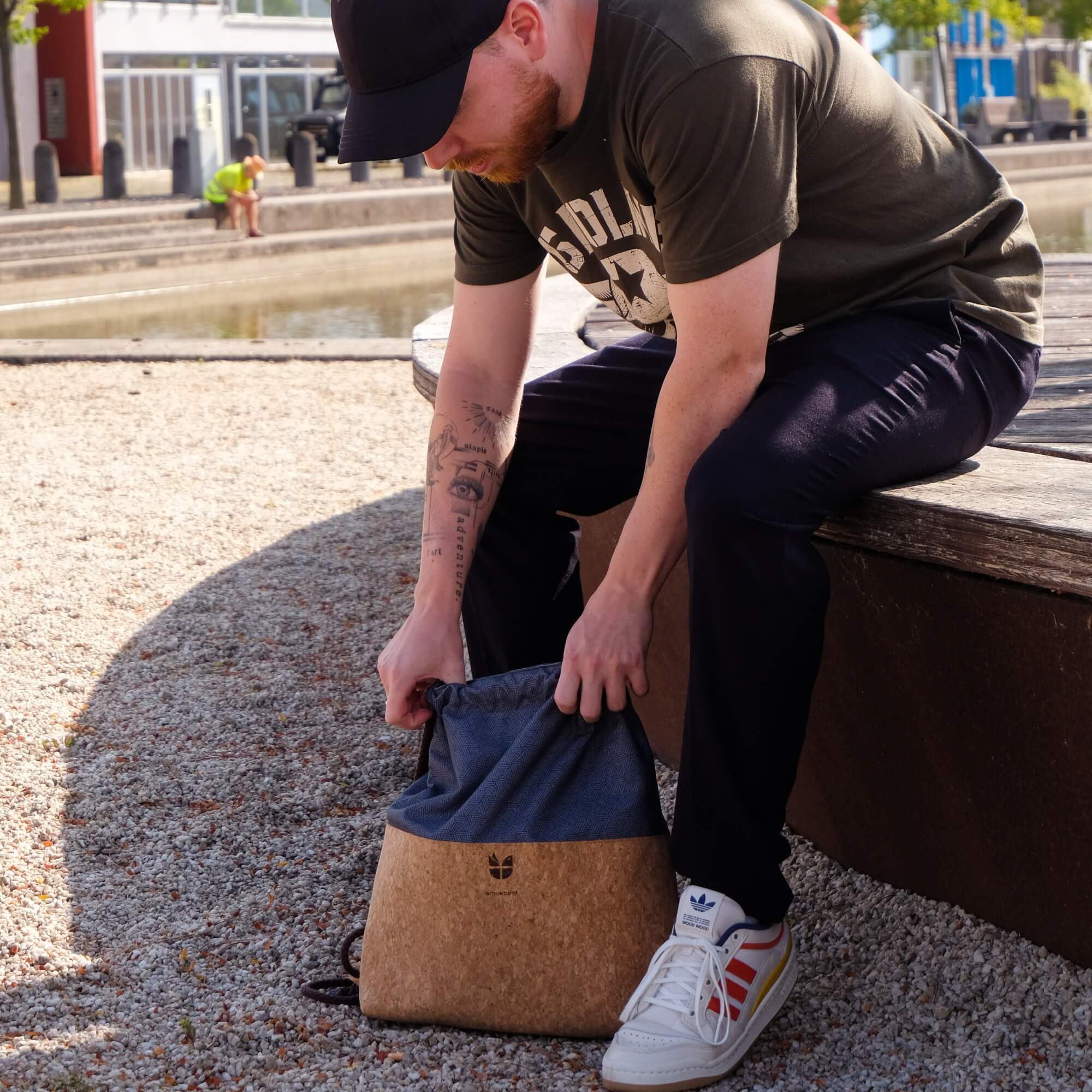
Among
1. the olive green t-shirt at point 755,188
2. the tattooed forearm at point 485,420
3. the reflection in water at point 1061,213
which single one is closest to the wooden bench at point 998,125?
the reflection in water at point 1061,213

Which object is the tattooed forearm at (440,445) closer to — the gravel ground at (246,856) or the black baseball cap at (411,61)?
the black baseball cap at (411,61)

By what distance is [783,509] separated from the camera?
1.90 meters

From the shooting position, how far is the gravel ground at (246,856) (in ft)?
6.49

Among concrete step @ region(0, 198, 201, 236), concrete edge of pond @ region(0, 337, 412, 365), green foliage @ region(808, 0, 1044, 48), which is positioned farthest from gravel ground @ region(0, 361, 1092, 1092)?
green foliage @ region(808, 0, 1044, 48)

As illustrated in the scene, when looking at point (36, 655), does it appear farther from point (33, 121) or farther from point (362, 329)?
point (33, 121)

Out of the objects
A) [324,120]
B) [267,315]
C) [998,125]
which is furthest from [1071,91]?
[267,315]

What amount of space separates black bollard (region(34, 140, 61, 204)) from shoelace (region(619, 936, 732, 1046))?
60.2ft

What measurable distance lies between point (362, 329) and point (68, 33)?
1777cm

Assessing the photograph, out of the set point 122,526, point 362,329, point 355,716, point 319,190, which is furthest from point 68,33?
point 355,716

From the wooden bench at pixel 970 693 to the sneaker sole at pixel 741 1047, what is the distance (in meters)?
0.37

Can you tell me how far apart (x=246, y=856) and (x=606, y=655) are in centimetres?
99

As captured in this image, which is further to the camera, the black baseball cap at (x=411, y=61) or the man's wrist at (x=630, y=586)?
the man's wrist at (x=630, y=586)

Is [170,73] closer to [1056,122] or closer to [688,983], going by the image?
[1056,122]

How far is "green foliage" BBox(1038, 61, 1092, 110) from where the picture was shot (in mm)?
36781
